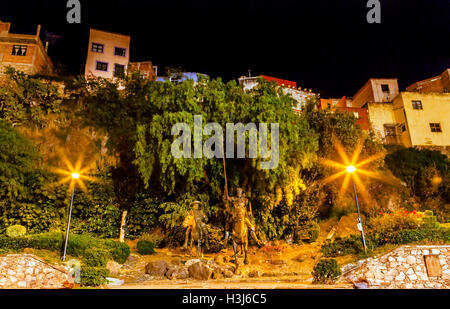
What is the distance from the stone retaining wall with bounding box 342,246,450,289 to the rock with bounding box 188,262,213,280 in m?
4.78

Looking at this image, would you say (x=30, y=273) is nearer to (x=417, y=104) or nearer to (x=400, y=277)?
(x=400, y=277)

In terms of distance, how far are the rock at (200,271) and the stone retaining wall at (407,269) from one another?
15.7 feet

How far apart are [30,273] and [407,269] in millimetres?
12466

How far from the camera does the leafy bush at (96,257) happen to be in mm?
11195

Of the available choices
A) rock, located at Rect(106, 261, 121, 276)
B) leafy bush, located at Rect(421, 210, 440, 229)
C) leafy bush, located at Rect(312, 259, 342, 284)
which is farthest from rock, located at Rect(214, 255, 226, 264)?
leafy bush, located at Rect(421, 210, 440, 229)

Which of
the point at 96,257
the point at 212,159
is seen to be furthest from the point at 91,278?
the point at 212,159

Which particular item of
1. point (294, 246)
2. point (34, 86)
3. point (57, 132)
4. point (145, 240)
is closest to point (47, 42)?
point (34, 86)

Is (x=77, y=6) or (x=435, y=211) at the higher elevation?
(x=77, y=6)

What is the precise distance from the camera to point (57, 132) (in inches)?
772

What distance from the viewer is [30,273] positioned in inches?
392

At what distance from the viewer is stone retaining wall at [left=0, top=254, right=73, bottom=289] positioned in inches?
384

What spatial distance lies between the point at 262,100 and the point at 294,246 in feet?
27.6
